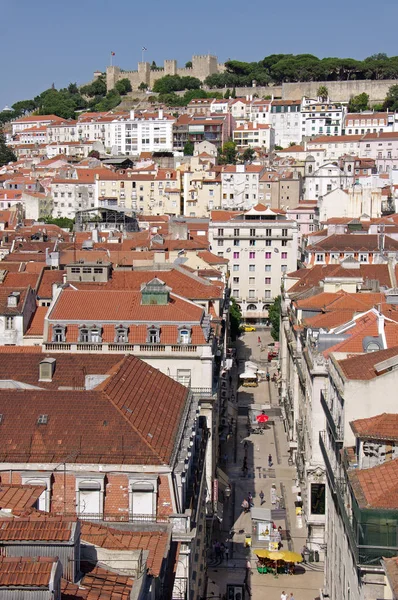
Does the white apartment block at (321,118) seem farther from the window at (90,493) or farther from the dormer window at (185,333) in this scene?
the window at (90,493)

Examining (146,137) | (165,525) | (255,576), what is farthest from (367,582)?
(146,137)

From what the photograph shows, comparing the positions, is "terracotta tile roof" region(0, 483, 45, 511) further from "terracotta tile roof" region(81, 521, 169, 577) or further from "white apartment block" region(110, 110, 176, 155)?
"white apartment block" region(110, 110, 176, 155)

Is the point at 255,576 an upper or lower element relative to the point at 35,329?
lower

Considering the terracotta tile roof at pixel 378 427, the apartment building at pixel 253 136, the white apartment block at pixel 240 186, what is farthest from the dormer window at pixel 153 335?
the apartment building at pixel 253 136

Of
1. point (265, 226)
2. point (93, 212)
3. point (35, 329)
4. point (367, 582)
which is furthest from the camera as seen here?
point (93, 212)

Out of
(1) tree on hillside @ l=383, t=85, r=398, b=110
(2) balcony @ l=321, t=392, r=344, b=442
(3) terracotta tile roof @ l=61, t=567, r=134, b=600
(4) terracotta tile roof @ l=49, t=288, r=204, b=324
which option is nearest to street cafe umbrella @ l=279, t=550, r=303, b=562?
(2) balcony @ l=321, t=392, r=344, b=442

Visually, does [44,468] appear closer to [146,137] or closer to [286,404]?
[286,404]

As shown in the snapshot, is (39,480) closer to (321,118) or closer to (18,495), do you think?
(18,495)

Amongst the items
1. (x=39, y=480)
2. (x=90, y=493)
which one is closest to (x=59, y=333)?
(x=39, y=480)
